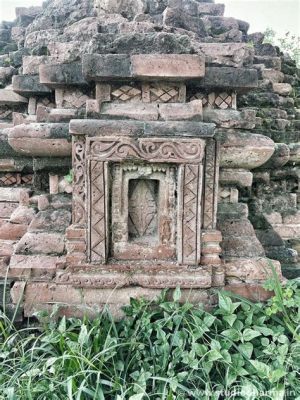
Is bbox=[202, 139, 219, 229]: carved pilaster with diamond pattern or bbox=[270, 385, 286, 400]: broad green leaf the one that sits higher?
bbox=[202, 139, 219, 229]: carved pilaster with diamond pattern

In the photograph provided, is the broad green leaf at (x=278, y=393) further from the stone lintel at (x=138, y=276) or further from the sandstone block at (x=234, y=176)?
the sandstone block at (x=234, y=176)

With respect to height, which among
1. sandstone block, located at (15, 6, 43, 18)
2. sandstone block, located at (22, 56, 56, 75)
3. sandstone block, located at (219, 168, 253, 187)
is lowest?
sandstone block, located at (219, 168, 253, 187)

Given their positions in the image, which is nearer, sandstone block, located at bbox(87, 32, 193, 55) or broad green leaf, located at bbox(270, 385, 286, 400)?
broad green leaf, located at bbox(270, 385, 286, 400)

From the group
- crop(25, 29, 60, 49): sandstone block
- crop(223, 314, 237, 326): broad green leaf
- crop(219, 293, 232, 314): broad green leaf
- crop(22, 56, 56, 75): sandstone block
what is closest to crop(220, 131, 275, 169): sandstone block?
crop(219, 293, 232, 314): broad green leaf

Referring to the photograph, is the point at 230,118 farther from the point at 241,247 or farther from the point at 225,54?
the point at 241,247

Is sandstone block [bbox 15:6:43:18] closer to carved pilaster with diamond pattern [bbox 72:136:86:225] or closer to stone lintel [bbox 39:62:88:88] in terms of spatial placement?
stone lintel [bbox 39:62:88:88]

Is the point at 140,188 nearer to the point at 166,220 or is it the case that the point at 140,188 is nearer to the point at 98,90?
the point at 166,220

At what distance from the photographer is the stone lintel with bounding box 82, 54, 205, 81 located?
2492mm

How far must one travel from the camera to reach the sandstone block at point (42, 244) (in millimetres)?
2688

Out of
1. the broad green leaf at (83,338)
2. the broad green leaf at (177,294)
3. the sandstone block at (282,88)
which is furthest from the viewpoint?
the sandstone block at (282,88)

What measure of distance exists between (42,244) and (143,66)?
1.61 metres

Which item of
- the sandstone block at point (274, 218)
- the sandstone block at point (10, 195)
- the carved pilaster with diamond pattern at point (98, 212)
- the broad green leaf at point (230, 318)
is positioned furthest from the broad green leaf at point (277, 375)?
the sandstone block at point (10, 195)

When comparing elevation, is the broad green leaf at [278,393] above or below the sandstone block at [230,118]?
below

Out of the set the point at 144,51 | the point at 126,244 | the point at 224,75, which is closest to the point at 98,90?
the point at 144,51
